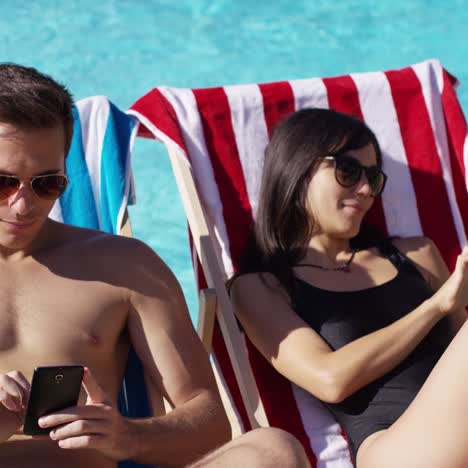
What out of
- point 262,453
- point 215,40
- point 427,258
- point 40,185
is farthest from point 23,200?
point 215,40

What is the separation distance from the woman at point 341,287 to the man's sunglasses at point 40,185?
879 millimetres

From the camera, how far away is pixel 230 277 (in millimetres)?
3135

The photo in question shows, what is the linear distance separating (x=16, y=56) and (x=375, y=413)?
5.96m

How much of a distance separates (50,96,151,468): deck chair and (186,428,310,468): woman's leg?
1231 millimetres

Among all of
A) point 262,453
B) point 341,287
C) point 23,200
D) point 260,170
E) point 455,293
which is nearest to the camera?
point 262,453

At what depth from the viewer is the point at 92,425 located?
1.88 meters

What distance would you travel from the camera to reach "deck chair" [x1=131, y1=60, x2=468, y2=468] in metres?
2.93

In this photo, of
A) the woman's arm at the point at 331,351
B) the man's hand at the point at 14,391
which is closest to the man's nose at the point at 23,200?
the man's hand at the point at 14,391

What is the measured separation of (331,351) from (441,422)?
183cm

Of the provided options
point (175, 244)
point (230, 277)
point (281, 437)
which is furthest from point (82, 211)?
point (175, 244)

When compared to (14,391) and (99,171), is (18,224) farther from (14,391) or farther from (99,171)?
(99,171)

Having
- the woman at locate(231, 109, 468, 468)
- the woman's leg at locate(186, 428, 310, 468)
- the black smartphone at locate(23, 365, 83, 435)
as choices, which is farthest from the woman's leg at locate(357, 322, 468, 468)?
the woman at locate(231, 109, 468, 468)

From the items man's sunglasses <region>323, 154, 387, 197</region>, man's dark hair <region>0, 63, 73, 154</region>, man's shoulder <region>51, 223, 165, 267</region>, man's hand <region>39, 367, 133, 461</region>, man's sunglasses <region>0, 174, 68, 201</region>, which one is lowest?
man's hand <region>39, 367, 133, 461</region>

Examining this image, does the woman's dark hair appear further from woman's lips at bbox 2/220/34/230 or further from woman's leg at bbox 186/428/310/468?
woman's leg at bbox 186/428/310/468
